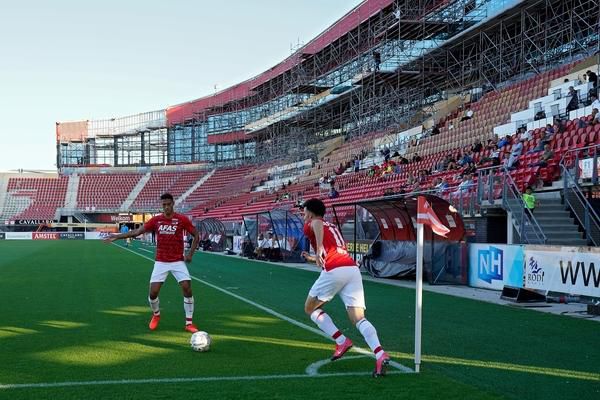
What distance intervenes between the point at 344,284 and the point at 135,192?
80386mm

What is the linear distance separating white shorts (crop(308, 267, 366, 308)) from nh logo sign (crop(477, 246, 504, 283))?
9055 millimetres

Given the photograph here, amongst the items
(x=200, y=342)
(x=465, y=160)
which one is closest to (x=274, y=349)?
(x=200, y=342)

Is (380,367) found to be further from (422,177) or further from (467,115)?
(467,115)

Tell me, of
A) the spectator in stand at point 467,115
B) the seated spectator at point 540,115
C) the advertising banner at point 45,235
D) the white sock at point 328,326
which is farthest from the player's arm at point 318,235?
the advertising banner at point 45,235

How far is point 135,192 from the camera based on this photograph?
278 ft

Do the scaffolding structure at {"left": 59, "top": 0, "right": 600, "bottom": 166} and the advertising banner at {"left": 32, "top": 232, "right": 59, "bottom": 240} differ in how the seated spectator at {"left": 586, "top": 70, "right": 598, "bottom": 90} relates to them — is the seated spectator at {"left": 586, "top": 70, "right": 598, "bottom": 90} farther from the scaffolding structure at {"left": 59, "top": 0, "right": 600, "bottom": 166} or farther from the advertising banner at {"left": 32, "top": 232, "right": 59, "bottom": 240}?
the advertising banner at {"left": 32, "top": 232, "right": 59, "bottom": 240}

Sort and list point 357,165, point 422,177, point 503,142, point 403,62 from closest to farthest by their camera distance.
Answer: point 503,142, point 422,177, point 403,62, point 357,165

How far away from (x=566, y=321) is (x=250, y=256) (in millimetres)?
23376

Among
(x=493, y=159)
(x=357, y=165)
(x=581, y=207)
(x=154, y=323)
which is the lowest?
(x=154, y=323)

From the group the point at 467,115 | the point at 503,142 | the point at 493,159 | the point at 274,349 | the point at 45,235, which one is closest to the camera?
the point at 274,349

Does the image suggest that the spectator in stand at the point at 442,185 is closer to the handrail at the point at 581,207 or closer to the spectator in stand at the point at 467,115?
the handrail at the point at 581,207

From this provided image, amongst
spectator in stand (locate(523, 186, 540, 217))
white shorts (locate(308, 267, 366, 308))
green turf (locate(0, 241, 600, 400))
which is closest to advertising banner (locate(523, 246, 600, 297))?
green turf (locate(0, 241, 600, 400))

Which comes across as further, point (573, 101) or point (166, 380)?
point (573, 101)

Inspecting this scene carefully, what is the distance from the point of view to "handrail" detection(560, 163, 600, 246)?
48.4 ft
